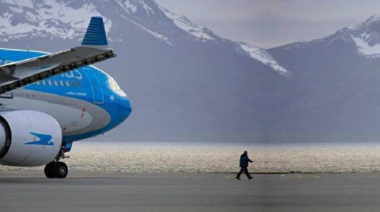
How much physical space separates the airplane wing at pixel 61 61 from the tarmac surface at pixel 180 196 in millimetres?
3321

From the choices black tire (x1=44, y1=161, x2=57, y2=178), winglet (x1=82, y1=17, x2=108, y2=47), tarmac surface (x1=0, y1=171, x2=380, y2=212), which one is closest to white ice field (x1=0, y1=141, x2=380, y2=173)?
tarmac surface (x1=0, y1=171, x2=380, y2=212)

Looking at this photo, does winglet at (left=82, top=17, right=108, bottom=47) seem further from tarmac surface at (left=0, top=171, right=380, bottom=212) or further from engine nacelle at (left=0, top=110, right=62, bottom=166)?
engine nacelle at (left=0, top=110, right=62, bottom=166)

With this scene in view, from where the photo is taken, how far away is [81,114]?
1996 inches

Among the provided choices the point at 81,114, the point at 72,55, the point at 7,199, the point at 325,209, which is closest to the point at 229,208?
the point at 325,209

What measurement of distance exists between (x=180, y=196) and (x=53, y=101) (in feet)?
50.1

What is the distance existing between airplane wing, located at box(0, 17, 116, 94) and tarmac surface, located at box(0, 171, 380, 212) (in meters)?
3.32

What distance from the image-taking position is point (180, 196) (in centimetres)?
3450

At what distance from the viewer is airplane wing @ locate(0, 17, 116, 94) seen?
3906cm

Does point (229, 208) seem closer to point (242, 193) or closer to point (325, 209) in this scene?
point (325, 209)

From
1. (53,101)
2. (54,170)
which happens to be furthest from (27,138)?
(54,170)

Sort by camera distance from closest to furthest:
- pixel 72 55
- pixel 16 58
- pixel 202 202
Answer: pixel 202 202, pixel 72 55, pixel 16 58

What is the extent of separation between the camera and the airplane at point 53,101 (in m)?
40.5

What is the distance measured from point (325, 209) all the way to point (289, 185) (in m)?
13.8

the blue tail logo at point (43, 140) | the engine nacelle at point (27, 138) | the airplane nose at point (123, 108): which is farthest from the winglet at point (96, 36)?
the airplane nose at point (123, 108)
